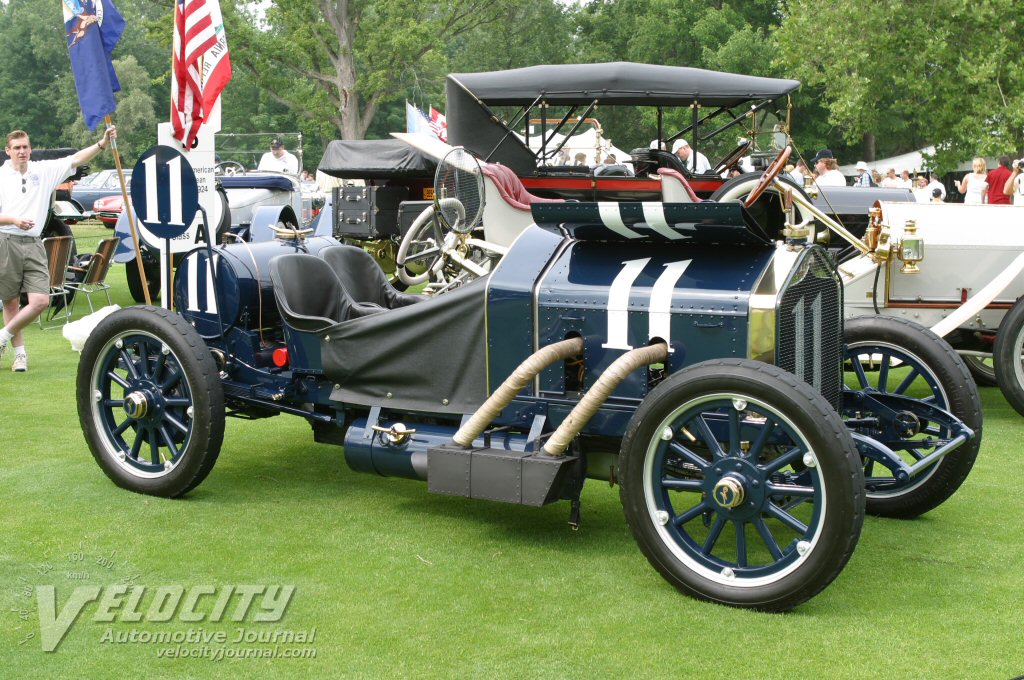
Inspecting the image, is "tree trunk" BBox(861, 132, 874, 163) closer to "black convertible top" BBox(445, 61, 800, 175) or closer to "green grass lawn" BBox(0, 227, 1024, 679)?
"black convertible top" BBox(445, 61, 800, 175)

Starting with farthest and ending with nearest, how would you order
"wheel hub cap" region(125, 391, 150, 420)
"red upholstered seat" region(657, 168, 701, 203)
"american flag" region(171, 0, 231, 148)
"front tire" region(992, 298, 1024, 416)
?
"red upholstered seat" region(657, 168, 701, 203), "front tire" region(992, 298, 1024, 416), "american flag" region(171, 0, 231, 148), "wheel hub cap" region(125, 391, 150, 420)

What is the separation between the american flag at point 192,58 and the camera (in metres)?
6.51

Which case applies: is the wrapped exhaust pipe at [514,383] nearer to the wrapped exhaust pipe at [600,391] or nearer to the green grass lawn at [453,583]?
the wrapped exhaust pipe at [600,391]

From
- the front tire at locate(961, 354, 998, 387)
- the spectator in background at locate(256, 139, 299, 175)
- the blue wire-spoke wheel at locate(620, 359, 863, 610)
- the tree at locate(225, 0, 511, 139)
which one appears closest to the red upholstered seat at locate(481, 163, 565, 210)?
the front tire at locate(961, 354, 998, 387)

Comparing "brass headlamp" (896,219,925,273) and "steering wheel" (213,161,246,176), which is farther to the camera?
"steering wheel" (213,161,246,176)

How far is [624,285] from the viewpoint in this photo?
4.41 metres

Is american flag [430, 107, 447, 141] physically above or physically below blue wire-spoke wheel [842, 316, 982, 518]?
above

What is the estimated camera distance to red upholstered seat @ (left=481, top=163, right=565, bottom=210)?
9.65 m

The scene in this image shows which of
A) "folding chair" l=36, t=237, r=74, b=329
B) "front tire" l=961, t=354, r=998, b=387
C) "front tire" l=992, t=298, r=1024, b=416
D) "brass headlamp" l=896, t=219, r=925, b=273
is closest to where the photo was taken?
"front tire" l=992, t=298, r=1024, b=416

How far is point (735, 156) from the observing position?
11055mm

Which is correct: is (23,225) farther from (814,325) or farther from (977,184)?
(977,184)

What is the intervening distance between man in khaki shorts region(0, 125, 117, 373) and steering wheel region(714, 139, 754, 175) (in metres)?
6.14

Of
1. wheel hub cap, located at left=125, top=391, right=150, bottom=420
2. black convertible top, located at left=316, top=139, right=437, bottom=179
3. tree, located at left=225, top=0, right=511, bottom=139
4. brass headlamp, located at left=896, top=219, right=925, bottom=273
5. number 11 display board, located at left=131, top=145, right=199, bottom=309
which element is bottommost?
wheel hub cap, located at left=125, top=391, right=150, bottom=420

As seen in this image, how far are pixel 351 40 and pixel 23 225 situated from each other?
26.2 metres
